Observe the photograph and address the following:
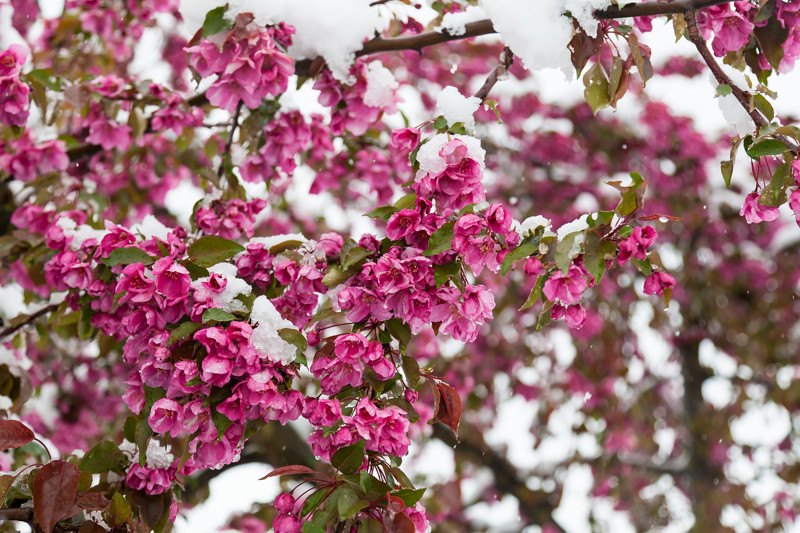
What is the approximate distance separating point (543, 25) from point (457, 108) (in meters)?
0.26

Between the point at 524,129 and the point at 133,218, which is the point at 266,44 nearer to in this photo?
the point at 133,218

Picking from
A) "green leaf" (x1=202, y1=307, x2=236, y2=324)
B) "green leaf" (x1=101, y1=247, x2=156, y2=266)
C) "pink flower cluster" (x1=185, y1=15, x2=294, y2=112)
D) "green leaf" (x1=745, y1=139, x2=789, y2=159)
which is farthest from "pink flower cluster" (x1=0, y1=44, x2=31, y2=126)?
"green leaf" (x1=745, y1=139, x2=789, y2=159)

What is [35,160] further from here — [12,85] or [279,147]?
[279,147]

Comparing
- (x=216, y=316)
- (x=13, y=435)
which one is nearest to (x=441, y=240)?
(x=216, y=316)

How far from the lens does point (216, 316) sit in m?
1.10

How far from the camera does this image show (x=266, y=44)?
144 centimetres

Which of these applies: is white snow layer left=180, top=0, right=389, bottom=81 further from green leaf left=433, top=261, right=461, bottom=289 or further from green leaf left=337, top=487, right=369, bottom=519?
green leaf left=337, top=487, right=369, bottom=519

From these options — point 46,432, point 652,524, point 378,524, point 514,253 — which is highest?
point 514,253

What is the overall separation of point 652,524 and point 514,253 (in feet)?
16.4

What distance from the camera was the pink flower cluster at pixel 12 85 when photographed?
1622 mm

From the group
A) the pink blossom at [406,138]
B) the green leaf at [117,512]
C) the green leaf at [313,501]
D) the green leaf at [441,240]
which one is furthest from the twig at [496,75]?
the green leaf at [117,512]

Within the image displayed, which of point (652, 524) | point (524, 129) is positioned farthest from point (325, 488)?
point (652, 524)

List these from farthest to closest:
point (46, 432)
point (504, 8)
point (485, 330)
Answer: point (485, 330) → point (46, 432) → point (504, 8)

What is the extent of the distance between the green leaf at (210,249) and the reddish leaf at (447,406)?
1.58 feet
